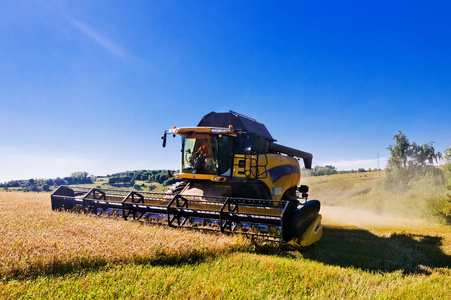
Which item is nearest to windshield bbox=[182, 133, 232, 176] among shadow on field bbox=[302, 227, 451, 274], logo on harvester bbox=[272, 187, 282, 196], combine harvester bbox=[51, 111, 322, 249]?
combine harvester bbox=[51, 111, 322, 249]

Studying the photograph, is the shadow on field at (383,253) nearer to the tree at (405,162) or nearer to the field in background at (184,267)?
the field in background at (184,267)

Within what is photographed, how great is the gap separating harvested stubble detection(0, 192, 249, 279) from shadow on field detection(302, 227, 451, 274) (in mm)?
1824

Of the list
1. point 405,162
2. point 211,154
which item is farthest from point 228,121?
point 405,162

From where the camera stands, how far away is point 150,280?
3.81 m

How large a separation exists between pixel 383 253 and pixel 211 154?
4.65 meters

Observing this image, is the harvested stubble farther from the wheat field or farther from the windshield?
the windshield

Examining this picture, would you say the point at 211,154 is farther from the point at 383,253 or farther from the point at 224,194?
the point at 383,253

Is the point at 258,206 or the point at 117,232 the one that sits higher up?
the point at 258,206

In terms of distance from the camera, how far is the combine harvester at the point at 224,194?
5.87 meters

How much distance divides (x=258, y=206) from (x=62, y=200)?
636 cm

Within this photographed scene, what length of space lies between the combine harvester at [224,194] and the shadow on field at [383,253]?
0.53m

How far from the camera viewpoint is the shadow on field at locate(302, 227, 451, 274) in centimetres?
526

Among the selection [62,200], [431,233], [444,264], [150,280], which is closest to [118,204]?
[62,200]

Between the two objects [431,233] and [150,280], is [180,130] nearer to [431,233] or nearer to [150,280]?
[150,280]
